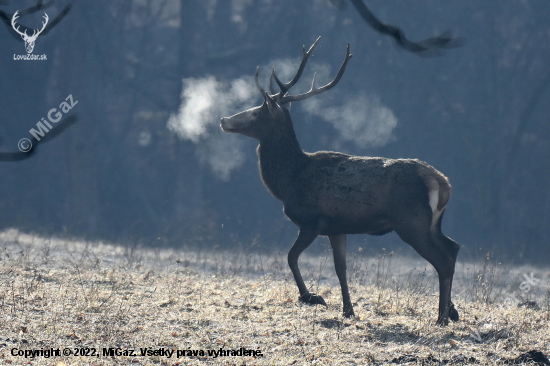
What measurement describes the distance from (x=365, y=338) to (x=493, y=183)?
641 inches

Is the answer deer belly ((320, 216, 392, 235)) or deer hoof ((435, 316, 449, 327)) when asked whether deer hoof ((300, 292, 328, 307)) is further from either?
deer hoof ((435, 316, 449, 327))

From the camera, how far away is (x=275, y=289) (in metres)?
8.13

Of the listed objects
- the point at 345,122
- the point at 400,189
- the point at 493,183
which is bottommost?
the point at 400,189

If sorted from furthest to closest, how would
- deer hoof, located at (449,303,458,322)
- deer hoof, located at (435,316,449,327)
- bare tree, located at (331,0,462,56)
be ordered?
1. deer hoof, located at (449,303,458,322)
2. deer hoof, located at (435,316,449,327)
3. bare tree, located at (331,0,462,56)

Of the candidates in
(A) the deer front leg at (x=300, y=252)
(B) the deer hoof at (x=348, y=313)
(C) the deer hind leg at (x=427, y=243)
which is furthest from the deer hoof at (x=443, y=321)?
(A) the deer front leg at (x=300, y=252)

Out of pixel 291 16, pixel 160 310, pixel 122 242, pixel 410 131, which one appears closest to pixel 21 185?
pixel 122 242

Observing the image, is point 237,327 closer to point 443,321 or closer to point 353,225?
point 353,225

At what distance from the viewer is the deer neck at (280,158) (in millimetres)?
7309

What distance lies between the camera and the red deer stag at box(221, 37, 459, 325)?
616 cm

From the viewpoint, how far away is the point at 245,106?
2062cm

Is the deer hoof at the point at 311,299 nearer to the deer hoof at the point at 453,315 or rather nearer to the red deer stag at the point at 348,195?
the red deer stag at the point at 348,195

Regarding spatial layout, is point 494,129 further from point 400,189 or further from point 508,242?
point 400,189

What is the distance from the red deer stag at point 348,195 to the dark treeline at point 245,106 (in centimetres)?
1151

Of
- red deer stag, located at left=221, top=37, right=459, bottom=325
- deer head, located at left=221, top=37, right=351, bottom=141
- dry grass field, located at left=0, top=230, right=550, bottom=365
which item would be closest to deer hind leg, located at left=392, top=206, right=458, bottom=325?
red deer stag, located at left=221, top=37, right=459, bottom=325
